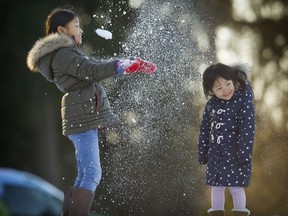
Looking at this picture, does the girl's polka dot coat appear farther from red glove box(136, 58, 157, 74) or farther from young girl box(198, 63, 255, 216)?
red glove box(136, 58, 157, 74)

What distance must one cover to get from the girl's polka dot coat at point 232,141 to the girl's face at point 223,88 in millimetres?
37

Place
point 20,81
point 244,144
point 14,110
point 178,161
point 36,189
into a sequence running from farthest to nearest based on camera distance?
point 14,110
point 20,81
point 36,189
point 178,161
point 244,144

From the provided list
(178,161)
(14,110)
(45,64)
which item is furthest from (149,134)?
(14,110)

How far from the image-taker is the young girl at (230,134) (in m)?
5.51

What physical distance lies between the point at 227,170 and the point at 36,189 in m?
6.69

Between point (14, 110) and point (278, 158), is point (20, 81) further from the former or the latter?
point (278, 158)

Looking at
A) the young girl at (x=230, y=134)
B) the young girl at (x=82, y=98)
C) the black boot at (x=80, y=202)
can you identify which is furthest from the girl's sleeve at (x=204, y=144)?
the black boot at (x=80, y=202)

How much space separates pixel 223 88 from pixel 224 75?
0.30ft

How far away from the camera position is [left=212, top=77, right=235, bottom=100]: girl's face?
5602 mm

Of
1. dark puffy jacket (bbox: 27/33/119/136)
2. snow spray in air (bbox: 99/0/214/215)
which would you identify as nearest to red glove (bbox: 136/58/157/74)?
dark puffy jacket (bbox: 27/33/119/136)

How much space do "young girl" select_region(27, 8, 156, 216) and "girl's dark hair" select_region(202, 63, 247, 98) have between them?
0.43m

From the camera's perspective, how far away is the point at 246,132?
17.9ft

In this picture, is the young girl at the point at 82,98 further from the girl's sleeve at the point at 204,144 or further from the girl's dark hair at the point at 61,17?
the girl's sleeve at the point at 204,144

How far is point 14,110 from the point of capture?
16.5m
